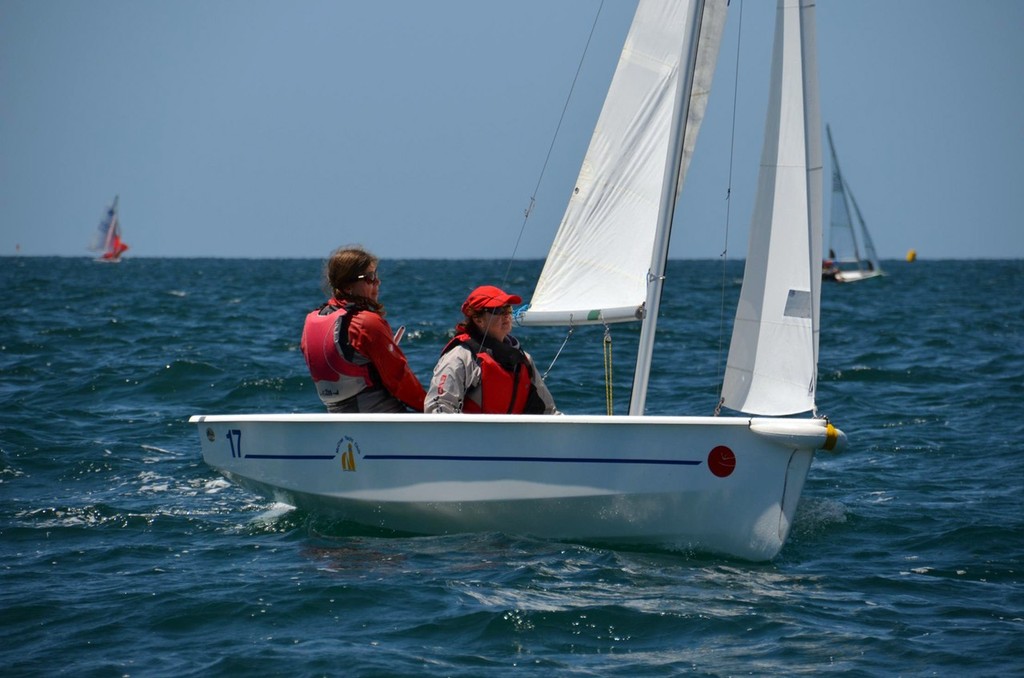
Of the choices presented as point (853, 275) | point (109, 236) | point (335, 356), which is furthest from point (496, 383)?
point (109, 236)

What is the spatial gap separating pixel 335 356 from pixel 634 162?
67.7 inches

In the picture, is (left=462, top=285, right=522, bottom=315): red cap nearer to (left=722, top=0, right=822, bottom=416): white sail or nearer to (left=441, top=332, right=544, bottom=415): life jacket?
(left=441, top=332, right=544, bottom=415): life jacket

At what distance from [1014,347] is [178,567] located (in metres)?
14.1

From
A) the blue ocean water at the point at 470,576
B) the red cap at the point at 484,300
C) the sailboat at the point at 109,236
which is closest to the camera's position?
the blue ocean water at the point at 470,576

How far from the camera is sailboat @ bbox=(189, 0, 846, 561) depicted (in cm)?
543

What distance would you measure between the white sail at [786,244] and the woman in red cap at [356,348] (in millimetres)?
1600

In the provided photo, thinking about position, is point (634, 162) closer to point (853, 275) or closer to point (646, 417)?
point (646, 417)

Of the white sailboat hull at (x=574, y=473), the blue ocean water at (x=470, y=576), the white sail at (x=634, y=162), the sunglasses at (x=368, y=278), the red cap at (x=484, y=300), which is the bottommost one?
the blue ocean water at (x=470, y=576)

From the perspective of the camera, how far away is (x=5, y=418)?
942cm

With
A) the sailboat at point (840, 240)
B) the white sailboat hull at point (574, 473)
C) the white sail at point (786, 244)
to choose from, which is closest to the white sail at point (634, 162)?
the white sail at point (786, 244)

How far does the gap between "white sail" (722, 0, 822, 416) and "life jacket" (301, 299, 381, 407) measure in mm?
1760

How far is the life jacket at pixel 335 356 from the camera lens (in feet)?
19.6

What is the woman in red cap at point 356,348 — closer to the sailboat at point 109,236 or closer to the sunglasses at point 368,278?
the sunglasses at point 368,278

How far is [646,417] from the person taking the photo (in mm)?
5332
